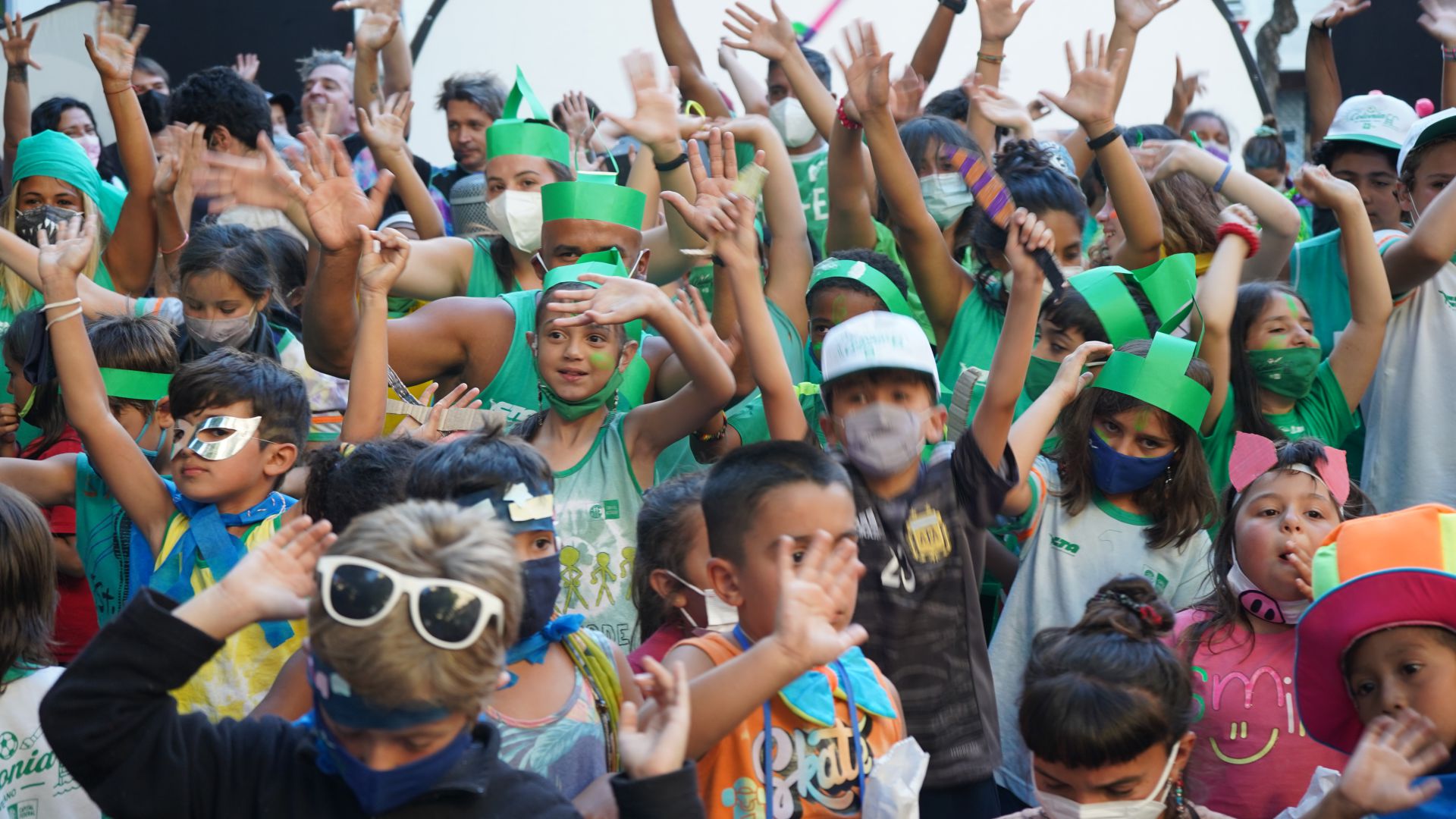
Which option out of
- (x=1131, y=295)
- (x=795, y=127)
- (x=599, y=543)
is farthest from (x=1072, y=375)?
(x=795, y=127)

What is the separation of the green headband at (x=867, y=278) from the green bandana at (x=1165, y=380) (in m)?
0.70

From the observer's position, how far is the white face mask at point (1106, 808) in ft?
8.92

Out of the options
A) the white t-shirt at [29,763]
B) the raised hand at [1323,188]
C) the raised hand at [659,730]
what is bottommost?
the white t-shirt at [29,763]

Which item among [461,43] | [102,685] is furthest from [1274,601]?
[461,43]

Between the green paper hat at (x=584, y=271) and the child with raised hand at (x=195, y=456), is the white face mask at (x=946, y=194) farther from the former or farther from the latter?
the child with raised hand at (x=195, y=456)

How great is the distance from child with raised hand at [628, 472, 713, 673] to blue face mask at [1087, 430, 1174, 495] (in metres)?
1.25

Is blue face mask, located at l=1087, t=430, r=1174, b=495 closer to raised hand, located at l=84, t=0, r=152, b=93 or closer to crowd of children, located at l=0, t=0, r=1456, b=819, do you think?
crowd of children, located at l=0, t=0, r=1456, b=819

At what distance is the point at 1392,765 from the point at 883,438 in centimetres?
120

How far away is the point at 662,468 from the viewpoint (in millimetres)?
4047

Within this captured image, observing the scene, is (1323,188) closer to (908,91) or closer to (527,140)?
(908,91)

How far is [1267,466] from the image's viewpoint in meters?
3.62

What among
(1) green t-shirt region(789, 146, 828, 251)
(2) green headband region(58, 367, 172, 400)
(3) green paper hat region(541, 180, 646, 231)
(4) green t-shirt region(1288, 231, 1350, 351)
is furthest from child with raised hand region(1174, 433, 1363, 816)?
(2) green headband region(58, 367, 172, 400)

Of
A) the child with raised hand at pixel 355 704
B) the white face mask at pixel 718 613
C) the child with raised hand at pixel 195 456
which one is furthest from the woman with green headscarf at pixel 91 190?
the child with raised hand at pixel 355 704

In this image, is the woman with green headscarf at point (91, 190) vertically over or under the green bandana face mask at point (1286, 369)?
under
